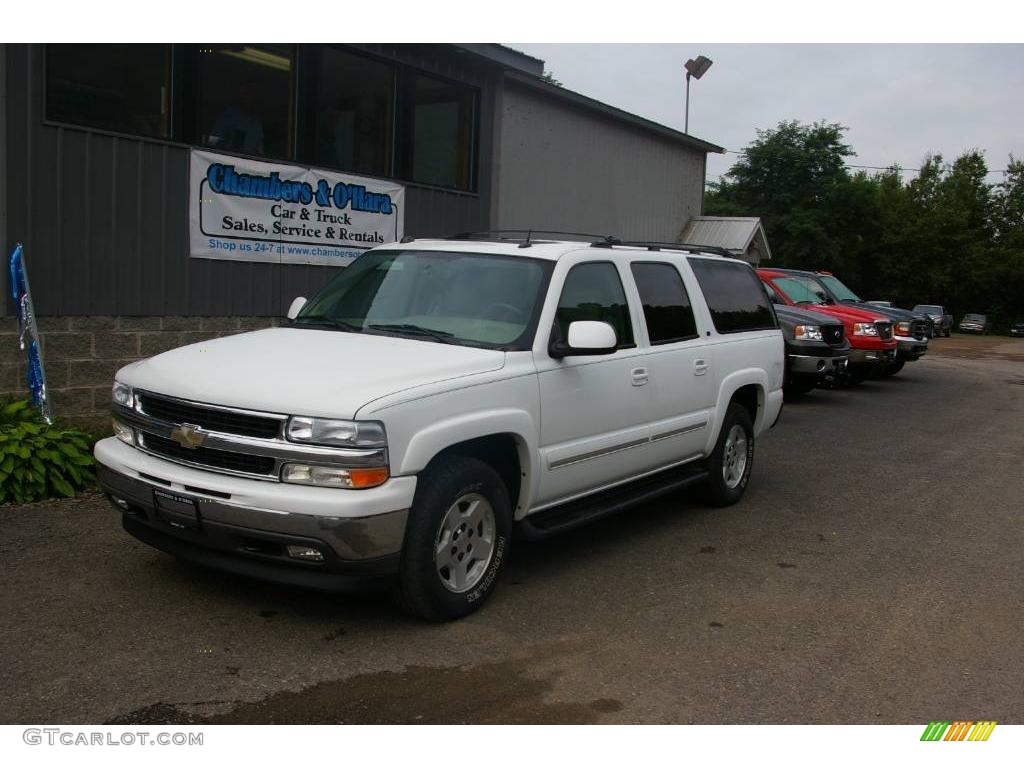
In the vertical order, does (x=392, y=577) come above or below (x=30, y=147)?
below

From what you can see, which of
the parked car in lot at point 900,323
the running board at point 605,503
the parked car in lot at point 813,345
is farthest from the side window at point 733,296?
the parked car in lot at point 900,323

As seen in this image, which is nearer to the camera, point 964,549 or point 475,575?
point 475,575

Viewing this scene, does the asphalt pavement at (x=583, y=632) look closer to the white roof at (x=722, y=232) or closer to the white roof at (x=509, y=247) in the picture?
the white roof at (x=509, y=247)

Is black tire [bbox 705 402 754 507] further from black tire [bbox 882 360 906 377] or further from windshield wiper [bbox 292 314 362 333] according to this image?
black tire [bbox 882 360 906 377]

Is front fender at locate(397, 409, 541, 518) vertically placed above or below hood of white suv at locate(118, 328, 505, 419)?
below

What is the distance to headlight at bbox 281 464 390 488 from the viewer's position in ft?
13.8

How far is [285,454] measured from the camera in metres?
4.24

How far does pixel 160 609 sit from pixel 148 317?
16.1 ft

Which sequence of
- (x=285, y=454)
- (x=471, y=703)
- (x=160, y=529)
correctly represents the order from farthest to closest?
(x=160, y=529), (x=285, y=454), (x=471, y=703)

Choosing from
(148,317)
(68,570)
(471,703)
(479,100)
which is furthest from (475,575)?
(479,100)

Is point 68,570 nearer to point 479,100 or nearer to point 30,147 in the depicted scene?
point 30,147

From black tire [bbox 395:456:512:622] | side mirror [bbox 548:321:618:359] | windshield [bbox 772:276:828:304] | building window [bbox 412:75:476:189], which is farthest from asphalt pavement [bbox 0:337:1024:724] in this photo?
windshield [bbox 772:276:828:304]

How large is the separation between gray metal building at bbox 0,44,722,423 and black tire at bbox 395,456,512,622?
5100 mm

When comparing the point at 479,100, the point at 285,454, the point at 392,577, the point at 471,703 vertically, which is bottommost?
the point at 471,703
